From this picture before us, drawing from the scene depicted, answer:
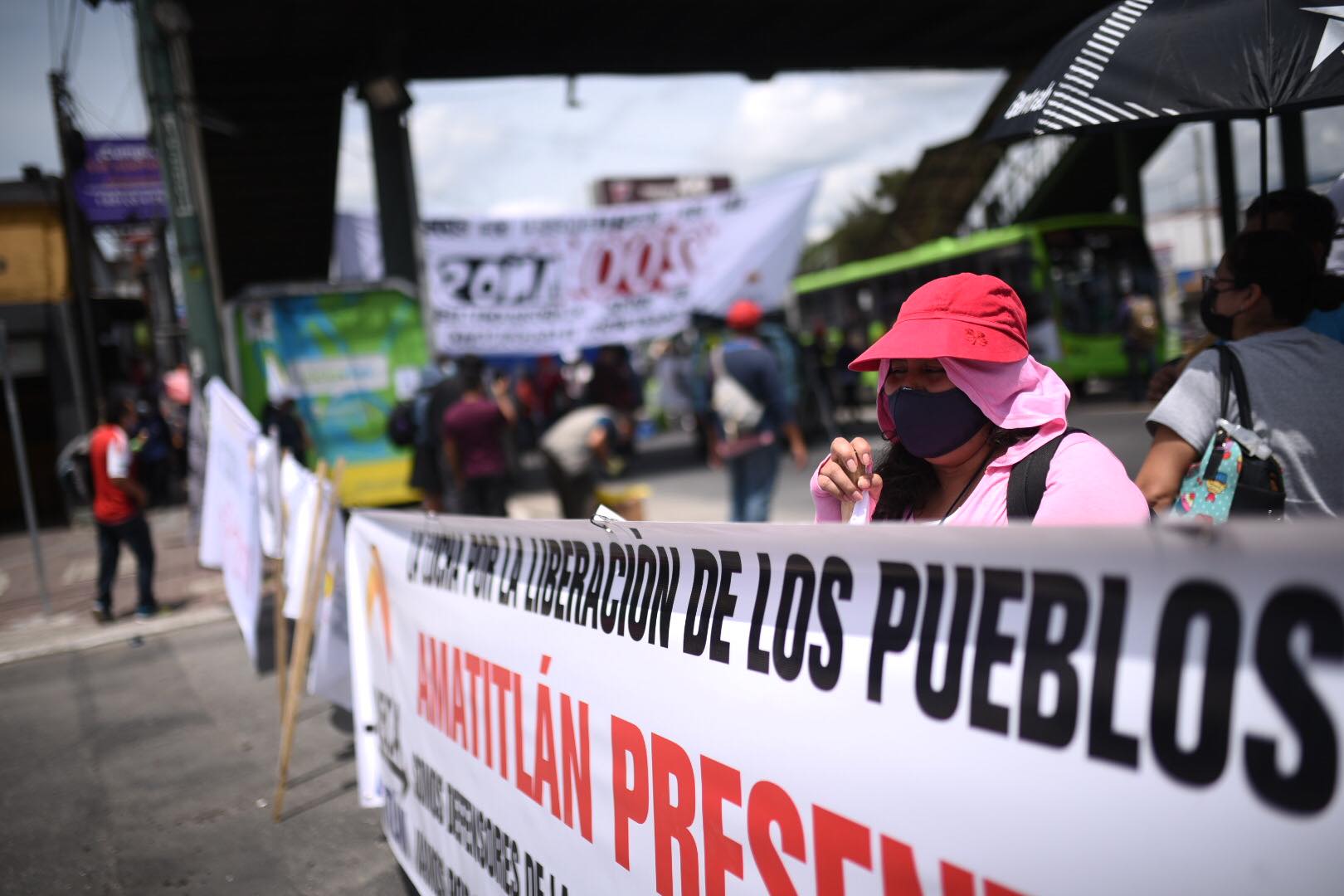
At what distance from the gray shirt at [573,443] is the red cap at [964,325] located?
19.4 ft

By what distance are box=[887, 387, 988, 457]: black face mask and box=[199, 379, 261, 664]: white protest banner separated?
382 centimetres

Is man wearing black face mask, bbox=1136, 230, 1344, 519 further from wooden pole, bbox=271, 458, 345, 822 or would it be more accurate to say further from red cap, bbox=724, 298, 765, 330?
red cap, bbox=724, 298, 765, 330

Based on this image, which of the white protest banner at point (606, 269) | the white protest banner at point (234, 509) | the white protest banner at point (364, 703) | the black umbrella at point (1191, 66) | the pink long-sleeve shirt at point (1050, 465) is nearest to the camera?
the pink long-sleeve shirt at point (1050, 465)

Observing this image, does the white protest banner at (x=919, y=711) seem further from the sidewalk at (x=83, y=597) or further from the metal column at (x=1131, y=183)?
the metal column at (x=1131, y=183)

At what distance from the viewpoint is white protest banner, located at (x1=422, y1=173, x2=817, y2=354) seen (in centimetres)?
1229

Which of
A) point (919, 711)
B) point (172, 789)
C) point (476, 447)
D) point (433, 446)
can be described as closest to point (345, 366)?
point (433, 446)

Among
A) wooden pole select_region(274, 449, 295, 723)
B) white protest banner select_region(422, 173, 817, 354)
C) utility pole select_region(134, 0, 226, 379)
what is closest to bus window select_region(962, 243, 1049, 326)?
white protest banner select_region(422, 173, 817, 354)

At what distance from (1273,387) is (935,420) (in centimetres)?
99

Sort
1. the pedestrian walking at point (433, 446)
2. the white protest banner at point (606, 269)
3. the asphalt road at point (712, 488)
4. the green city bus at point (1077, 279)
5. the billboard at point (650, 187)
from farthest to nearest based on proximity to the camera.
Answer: the billboard at point (650, 187), the green city bus at point (1077, 279), the white protest banner at point (606, 269), the pedestrian walking at point (433, 446), the asphalt road at point (712, 488)

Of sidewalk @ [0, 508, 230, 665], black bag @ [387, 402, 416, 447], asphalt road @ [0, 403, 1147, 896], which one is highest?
black bag @ [387, 402, 416, 447]

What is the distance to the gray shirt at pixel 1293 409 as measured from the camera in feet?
8.00

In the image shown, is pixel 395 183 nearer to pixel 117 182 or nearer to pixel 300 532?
pixel 300 532

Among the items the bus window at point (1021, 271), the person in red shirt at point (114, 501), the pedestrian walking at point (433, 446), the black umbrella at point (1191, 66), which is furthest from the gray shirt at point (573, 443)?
the bus window at point (1021, 271)

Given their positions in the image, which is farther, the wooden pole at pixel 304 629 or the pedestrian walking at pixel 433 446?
the pedestrian walking at pixel 433 446
